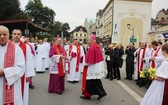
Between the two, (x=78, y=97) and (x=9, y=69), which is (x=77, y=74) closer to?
(x=78, y=97)

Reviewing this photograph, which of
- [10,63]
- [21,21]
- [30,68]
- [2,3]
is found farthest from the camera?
[2,3]

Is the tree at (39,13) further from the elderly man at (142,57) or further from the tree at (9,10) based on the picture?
the elderly man at (142,57)

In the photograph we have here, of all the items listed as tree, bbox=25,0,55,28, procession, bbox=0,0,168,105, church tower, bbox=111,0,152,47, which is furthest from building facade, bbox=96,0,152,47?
procession, bbox=0,0,168,105

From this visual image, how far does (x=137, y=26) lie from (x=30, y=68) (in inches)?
1693

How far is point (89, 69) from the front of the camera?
6.50 m

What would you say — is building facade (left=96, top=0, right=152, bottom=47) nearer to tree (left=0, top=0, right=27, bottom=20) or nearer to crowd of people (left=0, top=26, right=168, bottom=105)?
tree (left=0, top=0, right=27, bottom=20)

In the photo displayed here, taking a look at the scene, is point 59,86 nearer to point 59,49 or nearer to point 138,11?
point 59,49

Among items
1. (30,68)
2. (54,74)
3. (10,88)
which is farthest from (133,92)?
(10,88)

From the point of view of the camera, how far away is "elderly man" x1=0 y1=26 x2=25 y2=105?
333 centimetres

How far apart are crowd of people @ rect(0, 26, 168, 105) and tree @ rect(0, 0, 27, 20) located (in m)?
26.7

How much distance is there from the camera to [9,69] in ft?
10.9

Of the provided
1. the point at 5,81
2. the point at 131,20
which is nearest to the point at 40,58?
the point at 5,81

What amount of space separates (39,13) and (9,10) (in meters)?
29.4

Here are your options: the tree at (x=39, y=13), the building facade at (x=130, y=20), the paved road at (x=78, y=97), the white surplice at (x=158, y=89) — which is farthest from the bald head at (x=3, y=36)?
the tree at (x=39, y=13)
